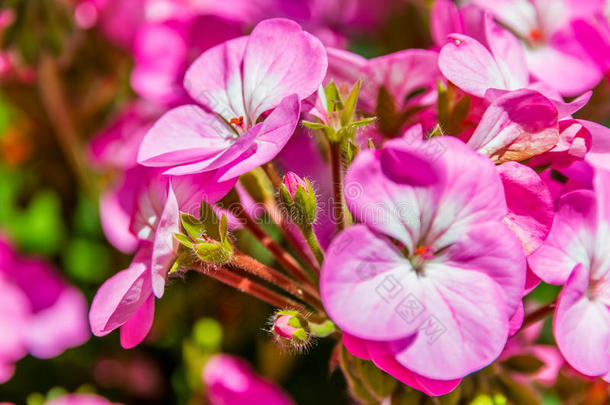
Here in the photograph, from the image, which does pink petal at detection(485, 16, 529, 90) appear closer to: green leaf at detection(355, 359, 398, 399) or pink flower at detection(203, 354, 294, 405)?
green leaf at detection(355, 359, 398, 399)

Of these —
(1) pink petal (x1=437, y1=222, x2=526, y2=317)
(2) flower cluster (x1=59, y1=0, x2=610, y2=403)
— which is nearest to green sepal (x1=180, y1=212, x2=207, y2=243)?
(2) flower cluster (x1=59, y1=0, x2=610, y2=403)

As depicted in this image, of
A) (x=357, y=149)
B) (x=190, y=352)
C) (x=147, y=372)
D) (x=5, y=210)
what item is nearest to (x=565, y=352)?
(x=357, y=149)

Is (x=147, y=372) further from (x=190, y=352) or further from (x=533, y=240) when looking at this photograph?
(x=533, y=240)

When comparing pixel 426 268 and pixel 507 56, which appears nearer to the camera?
pixel 426 268

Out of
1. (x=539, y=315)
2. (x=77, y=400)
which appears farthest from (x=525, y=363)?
(x=77, y=400)

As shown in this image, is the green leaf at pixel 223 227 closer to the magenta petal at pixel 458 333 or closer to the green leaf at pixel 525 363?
the magenta petal at pixel 458 333

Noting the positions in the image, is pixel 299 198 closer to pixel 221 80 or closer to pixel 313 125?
pixel 313 125

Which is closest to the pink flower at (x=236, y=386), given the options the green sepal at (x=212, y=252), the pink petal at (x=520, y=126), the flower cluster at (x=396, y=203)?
the flower cluster at (x=396, y=203)
